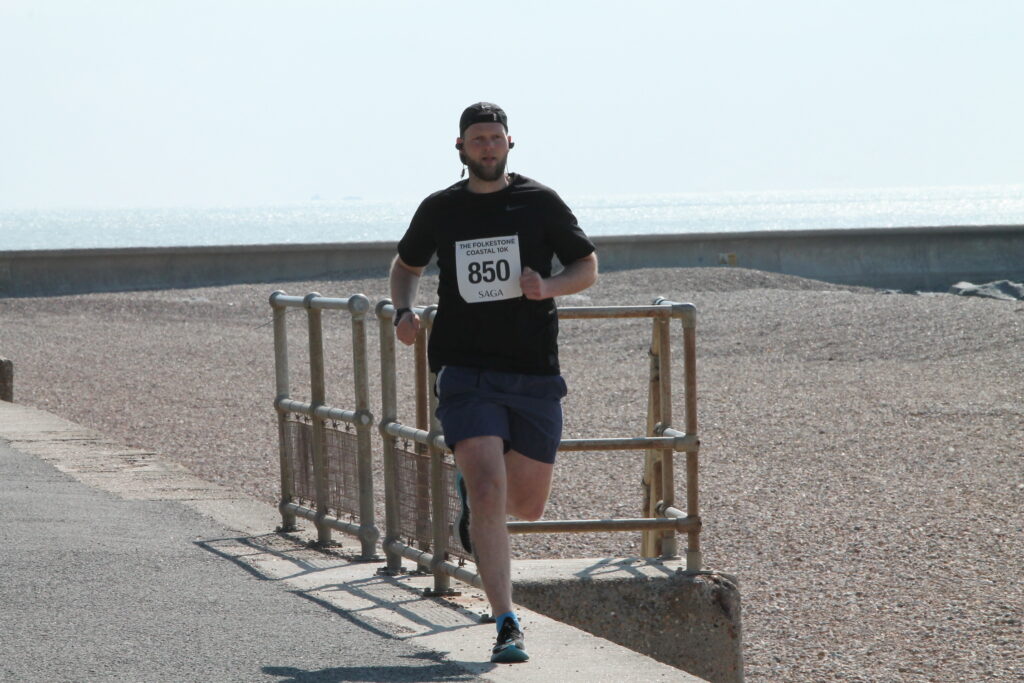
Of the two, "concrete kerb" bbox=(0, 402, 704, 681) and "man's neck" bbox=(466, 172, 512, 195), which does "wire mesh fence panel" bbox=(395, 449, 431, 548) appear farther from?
"man's neck" bbox=(466, 172, 512, 195)

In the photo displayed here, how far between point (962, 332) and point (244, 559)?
50.7 ft

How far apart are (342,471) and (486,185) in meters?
2.36

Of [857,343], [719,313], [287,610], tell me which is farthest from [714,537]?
[719,313]

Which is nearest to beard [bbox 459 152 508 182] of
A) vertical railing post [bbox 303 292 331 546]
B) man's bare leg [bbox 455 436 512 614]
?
man's bare leg [bbox 455 436 512 614]

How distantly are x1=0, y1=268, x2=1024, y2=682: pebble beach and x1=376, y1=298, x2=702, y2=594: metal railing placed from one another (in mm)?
1246

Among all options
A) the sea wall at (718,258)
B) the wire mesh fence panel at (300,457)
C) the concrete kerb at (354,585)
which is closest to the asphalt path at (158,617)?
the concrete kerb at (354,585)

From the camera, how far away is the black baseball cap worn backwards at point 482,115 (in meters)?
4.90

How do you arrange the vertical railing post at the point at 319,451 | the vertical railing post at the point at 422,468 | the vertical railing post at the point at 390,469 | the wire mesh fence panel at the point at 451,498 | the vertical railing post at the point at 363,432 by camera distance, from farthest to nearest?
the vertical railing post at the point at 319,451, the vertical railing post at the point at 363,432, the vertical railing post at the point at 390,469, the vertical railing post at the point at 422,468, the wire mesh fence panel at the point at 451,498

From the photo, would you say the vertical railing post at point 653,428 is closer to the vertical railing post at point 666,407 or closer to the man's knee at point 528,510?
the vertical railing post at point 666,407

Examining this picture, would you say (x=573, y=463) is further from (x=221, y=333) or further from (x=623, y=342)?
(x=221, y=333)

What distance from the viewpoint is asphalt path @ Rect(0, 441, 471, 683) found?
470 centimetres

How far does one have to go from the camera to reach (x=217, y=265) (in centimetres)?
3203

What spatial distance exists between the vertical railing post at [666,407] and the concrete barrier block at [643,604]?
10.1 inches

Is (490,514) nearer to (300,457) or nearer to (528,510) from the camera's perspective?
(528,510)
